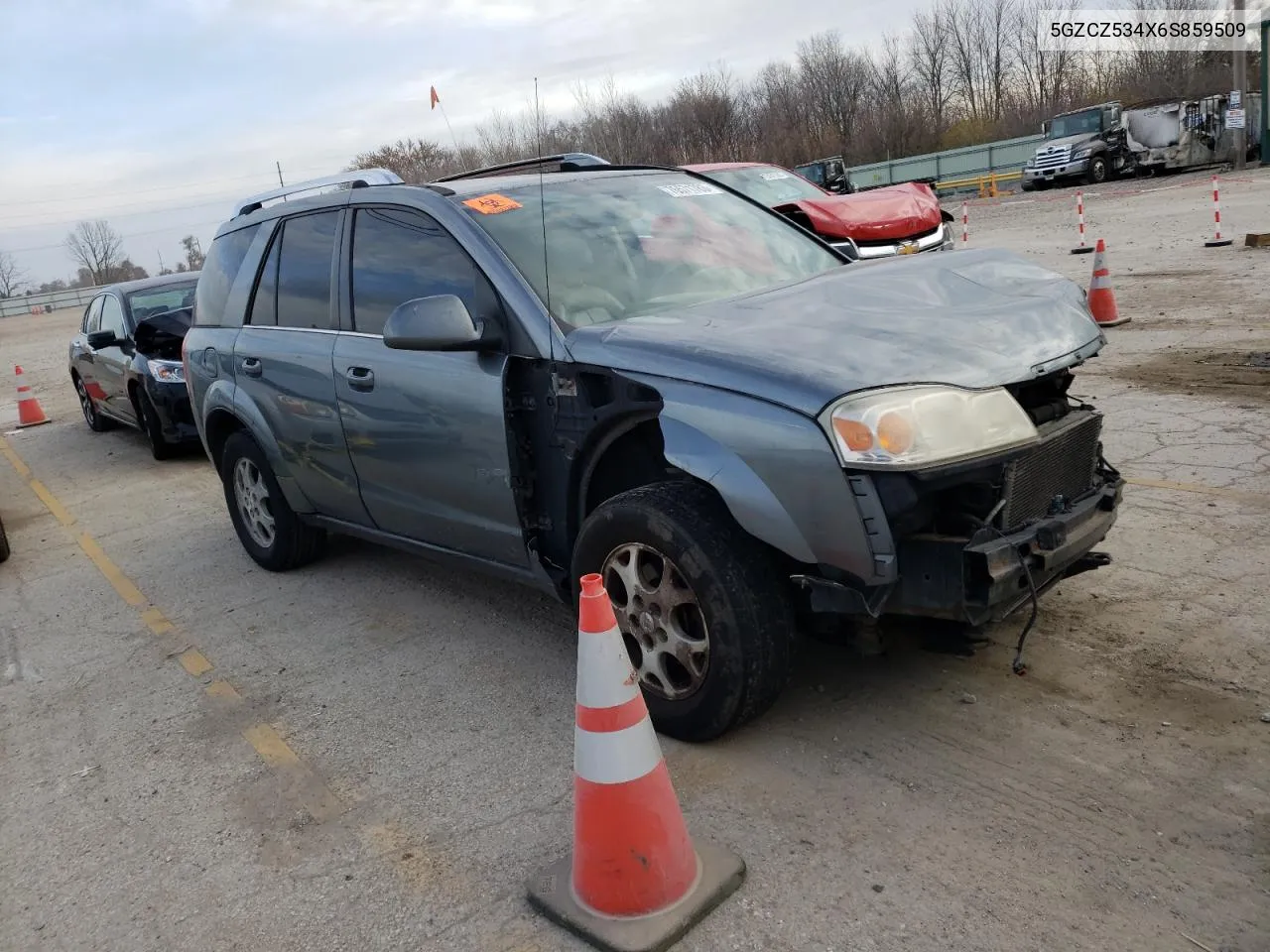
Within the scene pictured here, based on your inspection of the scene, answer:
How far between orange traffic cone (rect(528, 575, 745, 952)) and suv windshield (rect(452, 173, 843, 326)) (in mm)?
1472

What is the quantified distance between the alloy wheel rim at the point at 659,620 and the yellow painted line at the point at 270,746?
1.33m

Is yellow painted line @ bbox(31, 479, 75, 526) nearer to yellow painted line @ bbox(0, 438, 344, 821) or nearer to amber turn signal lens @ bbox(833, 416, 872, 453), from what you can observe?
yellow painted line @ bbox(0, 438, 344, 821)

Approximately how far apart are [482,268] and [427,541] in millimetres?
1295

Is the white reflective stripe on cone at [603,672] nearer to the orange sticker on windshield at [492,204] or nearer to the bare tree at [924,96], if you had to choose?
the orange sticker on windshield at [492,204]

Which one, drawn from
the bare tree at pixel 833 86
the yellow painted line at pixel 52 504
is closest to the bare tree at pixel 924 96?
the bare tree at pixel 833 86

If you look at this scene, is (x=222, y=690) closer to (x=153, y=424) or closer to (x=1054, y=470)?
(x=1054, y=470)

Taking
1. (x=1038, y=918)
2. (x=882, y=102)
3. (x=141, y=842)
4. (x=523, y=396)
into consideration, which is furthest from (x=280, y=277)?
(x=882, y=102)

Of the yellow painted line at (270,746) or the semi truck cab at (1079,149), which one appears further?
the semi truck cab at (1079,149)

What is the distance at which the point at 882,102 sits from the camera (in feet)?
209

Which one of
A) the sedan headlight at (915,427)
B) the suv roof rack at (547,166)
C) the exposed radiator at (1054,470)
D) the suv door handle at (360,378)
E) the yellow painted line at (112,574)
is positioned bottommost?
the yellow painted line at (112,574)

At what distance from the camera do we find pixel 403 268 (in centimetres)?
438

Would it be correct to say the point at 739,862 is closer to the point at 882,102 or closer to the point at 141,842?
the point at 141,842

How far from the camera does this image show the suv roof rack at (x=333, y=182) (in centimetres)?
529

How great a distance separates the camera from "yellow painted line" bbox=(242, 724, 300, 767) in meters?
3.82
